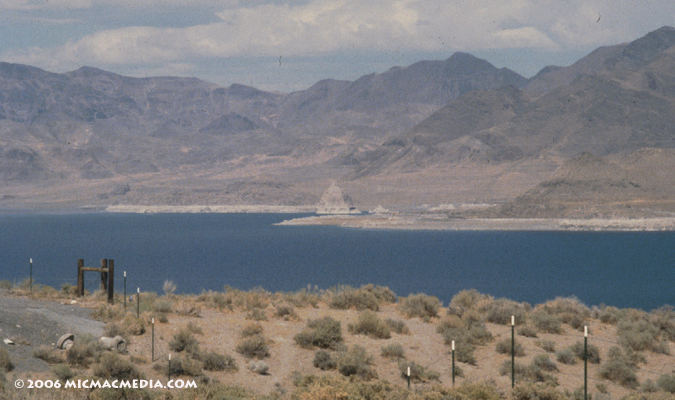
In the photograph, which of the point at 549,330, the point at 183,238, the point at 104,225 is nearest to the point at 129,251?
the point at 183,238

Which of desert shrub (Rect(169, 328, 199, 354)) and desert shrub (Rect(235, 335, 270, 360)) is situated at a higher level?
desert shrub (Rect(169, 328, 199, 354))

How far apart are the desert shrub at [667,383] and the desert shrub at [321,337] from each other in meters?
7.58

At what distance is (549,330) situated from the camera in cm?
2198

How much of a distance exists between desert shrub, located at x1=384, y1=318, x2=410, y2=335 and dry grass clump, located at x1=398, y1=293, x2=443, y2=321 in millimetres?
1670

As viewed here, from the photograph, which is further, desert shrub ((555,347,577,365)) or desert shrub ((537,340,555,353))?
desert shrub ((537,340,555,353))

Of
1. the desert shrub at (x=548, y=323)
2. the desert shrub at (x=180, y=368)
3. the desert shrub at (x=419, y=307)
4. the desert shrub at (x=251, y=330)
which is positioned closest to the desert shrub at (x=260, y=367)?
the desert shrub at (x=180, y=368)

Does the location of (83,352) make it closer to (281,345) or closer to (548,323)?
(281,345)

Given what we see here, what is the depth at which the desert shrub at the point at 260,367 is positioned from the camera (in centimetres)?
1789

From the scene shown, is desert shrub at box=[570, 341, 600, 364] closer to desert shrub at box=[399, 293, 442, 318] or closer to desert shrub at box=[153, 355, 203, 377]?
desert shrub at box=[399, 293, 442, 318]

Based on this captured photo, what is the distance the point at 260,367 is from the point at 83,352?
3.93 m

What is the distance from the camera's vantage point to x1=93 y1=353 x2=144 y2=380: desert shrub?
625 inches

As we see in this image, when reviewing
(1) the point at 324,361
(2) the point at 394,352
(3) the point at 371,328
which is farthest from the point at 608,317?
(1) the point at 324,361

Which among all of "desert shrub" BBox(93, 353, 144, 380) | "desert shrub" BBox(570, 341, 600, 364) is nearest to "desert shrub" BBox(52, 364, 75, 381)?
"desert shrub" BBox(93, 353, 144, 380)

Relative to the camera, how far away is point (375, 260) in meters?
81.0
